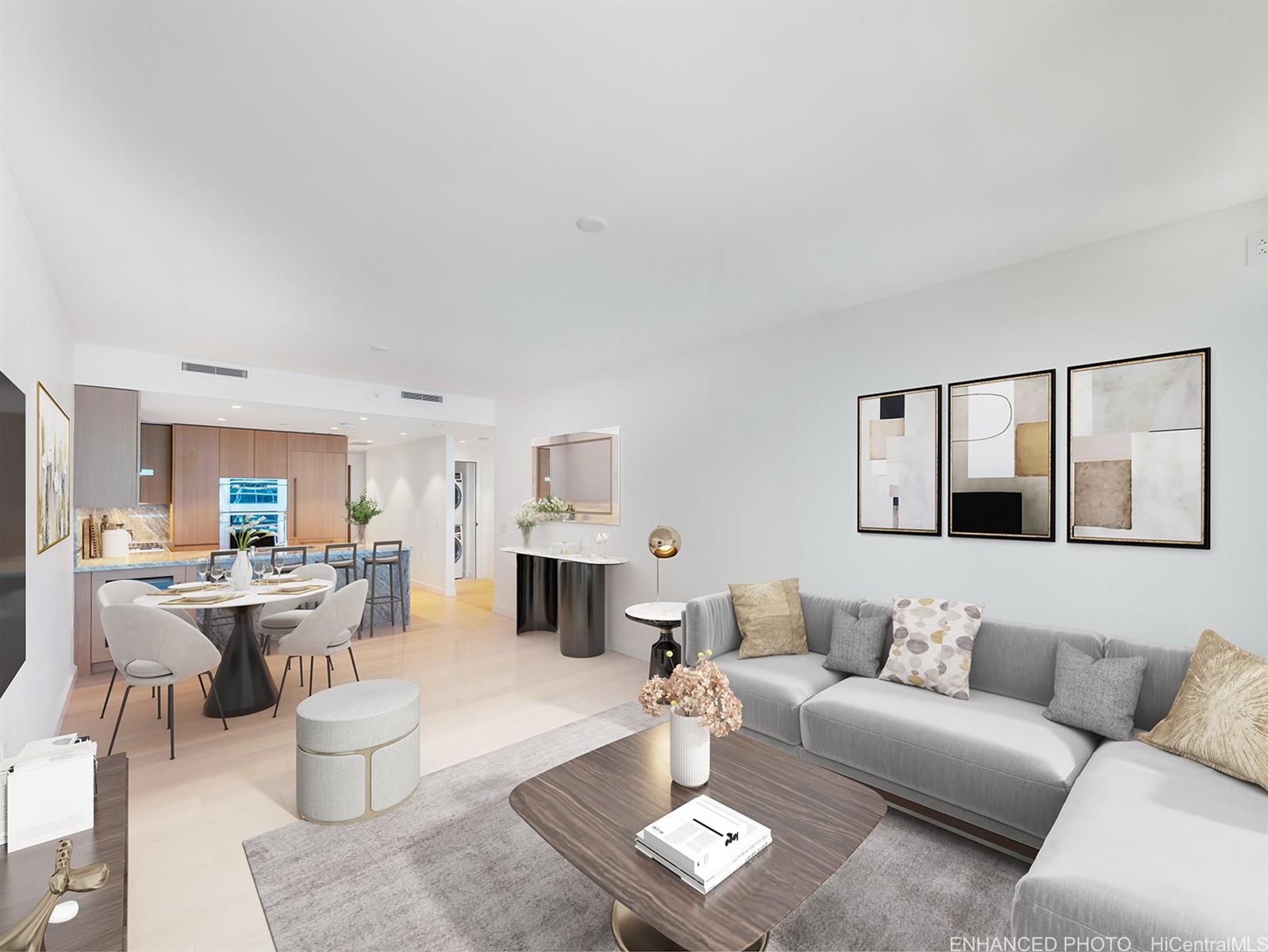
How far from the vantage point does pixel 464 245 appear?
9.50 feet

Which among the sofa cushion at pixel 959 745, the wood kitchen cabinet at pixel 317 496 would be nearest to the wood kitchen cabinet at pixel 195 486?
the wood kitchen cabinet at pixel 317 496

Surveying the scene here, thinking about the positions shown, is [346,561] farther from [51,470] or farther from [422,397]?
[51,470]

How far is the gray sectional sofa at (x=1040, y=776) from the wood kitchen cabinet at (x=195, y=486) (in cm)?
689

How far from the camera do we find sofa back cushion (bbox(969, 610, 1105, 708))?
8.95ft

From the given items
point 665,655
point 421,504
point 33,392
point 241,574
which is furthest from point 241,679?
point 421,504

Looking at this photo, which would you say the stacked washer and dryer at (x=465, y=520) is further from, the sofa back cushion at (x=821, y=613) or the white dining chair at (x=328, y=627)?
the sofa back cushion at (x=821, y=613)

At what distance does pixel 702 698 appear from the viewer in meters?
2.07

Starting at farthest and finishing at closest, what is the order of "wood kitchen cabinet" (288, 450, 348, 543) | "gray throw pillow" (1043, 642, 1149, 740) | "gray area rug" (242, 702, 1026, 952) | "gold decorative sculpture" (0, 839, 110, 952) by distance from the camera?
1. "wood kitchen cabinet" (288, 450, 348, 543)
2. "gray throw pillow" (1043, 642, 1149, 740)
3. "gray area rug" (242, 702, 1026, 952)
4. "gold decorative sculpture" (0, 839, 110, 952)

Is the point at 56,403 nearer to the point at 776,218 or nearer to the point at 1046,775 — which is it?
the point at 776,218

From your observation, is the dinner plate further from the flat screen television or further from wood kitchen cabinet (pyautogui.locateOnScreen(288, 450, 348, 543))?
wood kitchen cabinet (pyautogui.locateOnScreen(288, 450, 348, 543))

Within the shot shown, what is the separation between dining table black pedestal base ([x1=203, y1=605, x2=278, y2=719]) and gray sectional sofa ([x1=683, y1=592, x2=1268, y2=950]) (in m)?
3.04

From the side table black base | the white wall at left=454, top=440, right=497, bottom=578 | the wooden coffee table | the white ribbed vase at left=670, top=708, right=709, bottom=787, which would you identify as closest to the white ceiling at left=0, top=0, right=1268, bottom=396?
the white ribbed vase at left=670, top=708, right=709, bottom=787

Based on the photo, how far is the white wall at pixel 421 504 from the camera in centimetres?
847

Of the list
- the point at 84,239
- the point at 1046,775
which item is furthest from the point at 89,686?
the point at 1046,775
